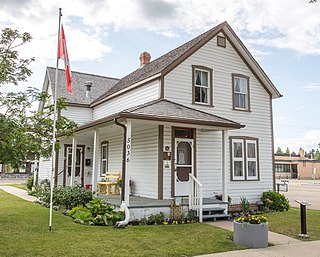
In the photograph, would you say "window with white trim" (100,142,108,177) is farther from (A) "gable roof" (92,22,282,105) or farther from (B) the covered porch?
(A) "gable roof" (92,22,282,105)

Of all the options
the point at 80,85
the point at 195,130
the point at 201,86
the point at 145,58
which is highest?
the point at 145,58

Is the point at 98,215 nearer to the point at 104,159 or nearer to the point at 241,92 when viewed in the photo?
the point at 104,159

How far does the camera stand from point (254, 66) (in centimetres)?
1498

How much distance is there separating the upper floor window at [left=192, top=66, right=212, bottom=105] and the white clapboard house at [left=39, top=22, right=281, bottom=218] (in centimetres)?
4

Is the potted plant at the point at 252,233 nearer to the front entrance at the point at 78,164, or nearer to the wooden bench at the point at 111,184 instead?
the wooden bench at the point at 111,184

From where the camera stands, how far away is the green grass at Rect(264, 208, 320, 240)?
30.7 ft

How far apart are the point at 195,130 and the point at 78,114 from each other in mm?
8908

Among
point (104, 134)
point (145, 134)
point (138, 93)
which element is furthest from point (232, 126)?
point (104, 134)

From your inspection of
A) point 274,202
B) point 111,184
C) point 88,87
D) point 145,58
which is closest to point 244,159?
point 274,202

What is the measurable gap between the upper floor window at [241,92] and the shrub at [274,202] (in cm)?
387

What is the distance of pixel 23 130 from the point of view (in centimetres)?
918

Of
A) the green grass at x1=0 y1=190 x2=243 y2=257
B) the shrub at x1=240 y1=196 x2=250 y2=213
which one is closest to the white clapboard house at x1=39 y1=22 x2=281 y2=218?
the shrub at x1=240 y1=196 x2=250 y2=213

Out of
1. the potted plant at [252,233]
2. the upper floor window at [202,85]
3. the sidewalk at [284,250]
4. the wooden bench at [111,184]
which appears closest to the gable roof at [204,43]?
the upper floor window at [202,85]

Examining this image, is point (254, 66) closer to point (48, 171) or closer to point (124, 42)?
point (124, 42)
